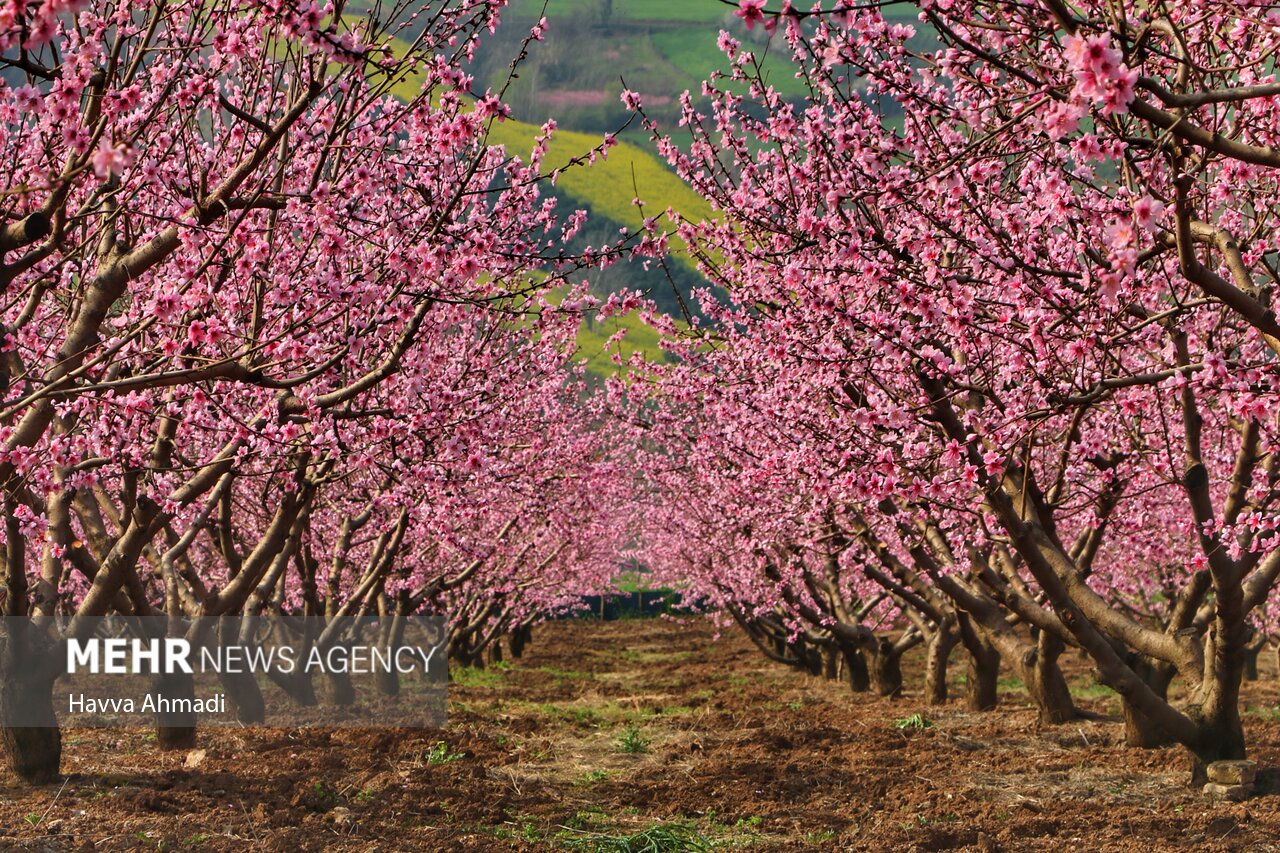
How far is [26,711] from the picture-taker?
9.09 meters

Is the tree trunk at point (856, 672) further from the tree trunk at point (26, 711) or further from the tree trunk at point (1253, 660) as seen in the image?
the tree trunk at point (26, 711)

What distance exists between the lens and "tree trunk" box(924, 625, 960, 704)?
55.4ft

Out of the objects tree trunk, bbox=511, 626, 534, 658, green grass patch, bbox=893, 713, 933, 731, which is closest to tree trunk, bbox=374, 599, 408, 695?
green grass patch, bbox=893, 713, 933, 731

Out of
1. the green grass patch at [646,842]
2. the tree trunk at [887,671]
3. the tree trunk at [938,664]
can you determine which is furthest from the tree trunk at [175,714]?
the tree trunk at [887,671]

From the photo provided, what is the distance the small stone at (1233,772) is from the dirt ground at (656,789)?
19 cm

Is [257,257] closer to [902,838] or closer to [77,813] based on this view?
[77,813]

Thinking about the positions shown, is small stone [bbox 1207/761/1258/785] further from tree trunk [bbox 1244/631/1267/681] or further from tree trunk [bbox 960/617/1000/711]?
tree trunk [bbox 1244/631/1267/681]

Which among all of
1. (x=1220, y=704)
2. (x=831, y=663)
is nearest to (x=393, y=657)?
(x=831, y=663)

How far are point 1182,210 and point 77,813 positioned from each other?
26.7 feet

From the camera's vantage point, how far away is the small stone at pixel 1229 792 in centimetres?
929

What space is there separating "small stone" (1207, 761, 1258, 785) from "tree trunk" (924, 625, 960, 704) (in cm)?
709

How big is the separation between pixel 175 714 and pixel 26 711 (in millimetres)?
2002

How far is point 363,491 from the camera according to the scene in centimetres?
1373

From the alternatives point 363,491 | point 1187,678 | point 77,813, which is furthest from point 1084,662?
point 77,813
